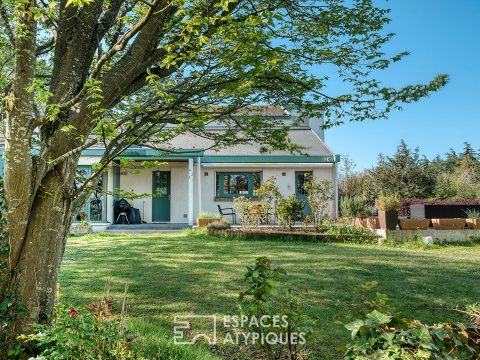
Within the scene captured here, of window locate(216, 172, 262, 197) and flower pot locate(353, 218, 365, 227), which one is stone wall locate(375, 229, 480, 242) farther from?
window locate(216, 172, 262, 197)

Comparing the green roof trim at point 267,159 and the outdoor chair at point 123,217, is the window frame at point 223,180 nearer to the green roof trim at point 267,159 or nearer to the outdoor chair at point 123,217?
the green roof trim at point 267,159

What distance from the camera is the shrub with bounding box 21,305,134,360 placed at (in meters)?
2.36

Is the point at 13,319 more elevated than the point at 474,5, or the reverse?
the point at 474,5

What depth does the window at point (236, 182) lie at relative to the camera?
1966 cm

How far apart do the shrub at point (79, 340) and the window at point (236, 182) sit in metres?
16.4

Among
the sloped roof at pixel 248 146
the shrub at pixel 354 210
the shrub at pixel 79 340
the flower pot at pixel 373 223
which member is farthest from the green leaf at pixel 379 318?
the sloped roof at pixel 248 146

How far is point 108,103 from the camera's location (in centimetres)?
334

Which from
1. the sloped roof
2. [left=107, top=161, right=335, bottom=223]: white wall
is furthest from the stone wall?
the sloped roof

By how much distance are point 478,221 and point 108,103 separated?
14.3 metres

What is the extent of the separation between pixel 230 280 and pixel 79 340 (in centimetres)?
405

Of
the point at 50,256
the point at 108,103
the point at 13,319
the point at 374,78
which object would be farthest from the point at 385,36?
the point at 13,319

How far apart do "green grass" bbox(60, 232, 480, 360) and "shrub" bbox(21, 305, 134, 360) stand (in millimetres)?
301

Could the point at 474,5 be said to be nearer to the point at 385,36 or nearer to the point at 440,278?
the point at 385,36

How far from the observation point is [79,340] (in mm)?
2326
